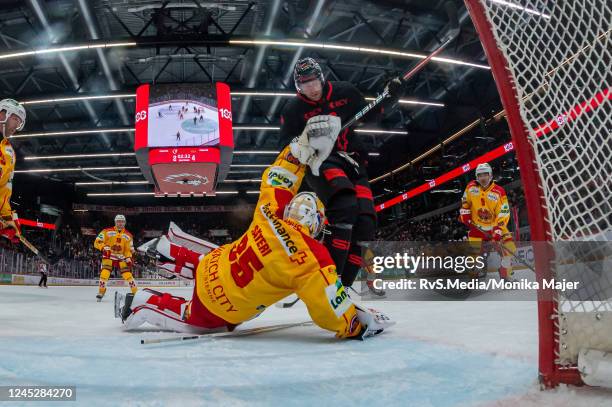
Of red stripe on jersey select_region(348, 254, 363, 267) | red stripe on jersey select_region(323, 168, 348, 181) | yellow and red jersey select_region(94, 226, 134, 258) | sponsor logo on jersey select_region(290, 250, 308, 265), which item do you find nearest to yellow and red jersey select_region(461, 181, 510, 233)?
red stripe on jersey select_region(348, 254, 363, 267)

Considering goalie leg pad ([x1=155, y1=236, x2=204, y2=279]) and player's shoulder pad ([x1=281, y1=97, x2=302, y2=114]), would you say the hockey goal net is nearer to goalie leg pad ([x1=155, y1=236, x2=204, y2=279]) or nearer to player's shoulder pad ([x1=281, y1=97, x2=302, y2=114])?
player's shoulder pad ([x1=281, y1=97, x2=302, y2=114])

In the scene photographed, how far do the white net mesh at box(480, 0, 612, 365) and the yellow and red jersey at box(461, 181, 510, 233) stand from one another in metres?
3.63

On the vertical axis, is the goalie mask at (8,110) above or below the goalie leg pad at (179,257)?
above

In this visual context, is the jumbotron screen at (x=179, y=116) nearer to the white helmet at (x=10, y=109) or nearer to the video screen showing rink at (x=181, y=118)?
the video screen showing rink at (x=181, y=118)

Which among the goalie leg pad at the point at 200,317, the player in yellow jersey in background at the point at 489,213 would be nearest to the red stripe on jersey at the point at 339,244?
the goalie leg pad at the point at 200,317

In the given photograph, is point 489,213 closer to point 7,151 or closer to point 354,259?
point 354,259

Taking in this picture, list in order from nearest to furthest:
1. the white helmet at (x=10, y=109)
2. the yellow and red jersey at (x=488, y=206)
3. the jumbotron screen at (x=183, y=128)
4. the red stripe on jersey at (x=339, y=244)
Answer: the red stripe on jersey at (x=339, y=244), the white helmet at (x=10, y=109), the yellow and red jersey at (x=488, y=206), the jumbotron screen at (x=183, y=128)

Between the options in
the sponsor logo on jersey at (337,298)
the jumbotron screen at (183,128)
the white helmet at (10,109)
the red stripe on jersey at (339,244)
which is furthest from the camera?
the jumbotron screen at (183,128)

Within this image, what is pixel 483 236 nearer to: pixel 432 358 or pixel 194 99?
pixel 432 358

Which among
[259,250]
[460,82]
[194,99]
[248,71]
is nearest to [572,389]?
[259,250]

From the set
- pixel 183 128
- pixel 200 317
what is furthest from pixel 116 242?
pixel 200 317

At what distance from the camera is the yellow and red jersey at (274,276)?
1.82 m

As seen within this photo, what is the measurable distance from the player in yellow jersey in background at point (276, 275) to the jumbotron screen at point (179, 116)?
596cm

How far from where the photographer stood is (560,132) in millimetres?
1181
